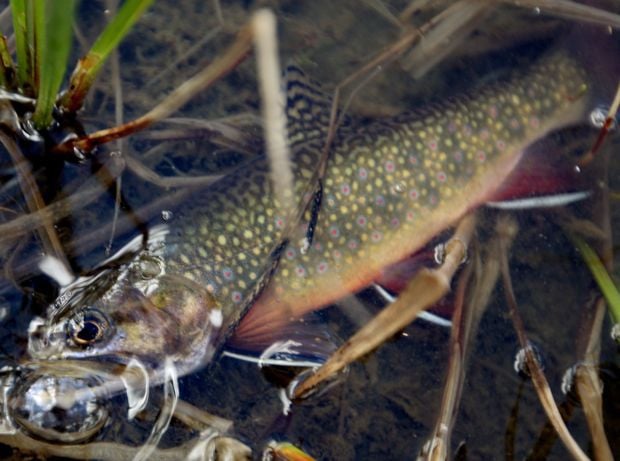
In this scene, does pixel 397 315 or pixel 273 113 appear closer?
pixel 397 315

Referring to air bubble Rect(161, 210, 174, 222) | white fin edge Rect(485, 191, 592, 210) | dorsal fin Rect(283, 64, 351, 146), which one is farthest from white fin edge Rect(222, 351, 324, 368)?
white fin edge Rect(485, 191, 592, 210)

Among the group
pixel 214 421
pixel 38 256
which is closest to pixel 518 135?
pixel 214 421

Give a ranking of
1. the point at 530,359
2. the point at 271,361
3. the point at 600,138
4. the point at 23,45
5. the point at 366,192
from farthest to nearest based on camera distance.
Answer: the point at 600,138 → the point at 366,192 → the point at 530,359 → the point at 271,361 → the point at 23,45

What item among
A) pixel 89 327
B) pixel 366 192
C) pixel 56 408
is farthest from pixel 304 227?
pixel 56 408

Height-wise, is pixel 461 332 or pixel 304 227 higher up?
pixel 304 227

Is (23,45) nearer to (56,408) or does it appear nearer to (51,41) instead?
(51,41)
